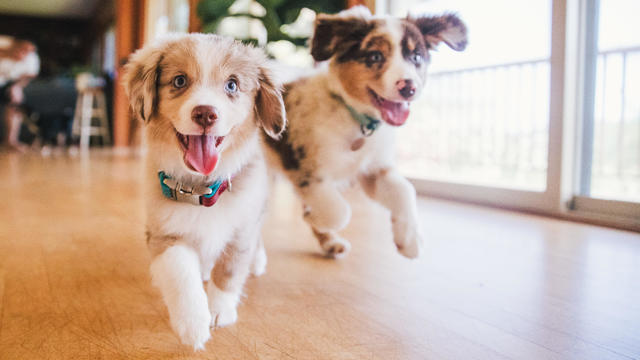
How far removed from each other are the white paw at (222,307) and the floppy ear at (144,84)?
0.48 m

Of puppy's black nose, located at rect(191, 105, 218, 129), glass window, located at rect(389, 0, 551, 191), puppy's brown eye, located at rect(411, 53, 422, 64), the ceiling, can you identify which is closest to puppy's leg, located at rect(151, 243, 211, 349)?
puppy's black nose, located at rect(191, 105, 218, 129)

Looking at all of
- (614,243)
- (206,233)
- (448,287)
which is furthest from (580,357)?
(614,243)

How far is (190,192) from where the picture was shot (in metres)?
1.15

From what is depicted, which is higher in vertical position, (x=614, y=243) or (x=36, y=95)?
(x=36, y=95)

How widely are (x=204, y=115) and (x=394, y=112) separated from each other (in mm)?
705

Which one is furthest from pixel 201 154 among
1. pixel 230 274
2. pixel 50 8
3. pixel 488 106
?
pixel 50 8

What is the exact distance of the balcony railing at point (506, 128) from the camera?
153 inches

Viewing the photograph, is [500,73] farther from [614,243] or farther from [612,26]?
[614,243]

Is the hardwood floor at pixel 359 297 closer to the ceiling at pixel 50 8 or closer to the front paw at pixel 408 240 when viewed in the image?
the front paw at pixel 408 240

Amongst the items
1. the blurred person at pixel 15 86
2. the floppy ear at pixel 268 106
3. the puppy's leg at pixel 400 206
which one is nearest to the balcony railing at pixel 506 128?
the puppy's leg at pixel 400 206

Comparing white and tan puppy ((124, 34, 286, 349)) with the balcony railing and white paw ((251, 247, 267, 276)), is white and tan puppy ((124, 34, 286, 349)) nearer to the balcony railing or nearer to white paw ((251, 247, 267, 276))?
white paw ((251, 247, 267, 276))

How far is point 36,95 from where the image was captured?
821 cm

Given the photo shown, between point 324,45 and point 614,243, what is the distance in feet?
5.08

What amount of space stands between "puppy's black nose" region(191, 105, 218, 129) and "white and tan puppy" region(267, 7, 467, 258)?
617 mm
